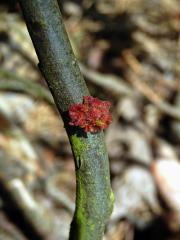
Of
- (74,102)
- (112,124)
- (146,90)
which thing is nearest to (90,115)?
(74,102)

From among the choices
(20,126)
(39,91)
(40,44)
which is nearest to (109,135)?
(20,126)

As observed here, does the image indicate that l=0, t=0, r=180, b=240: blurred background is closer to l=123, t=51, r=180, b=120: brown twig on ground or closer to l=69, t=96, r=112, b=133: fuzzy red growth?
l=123, t=51, r=180, b=120: brown twig on ground

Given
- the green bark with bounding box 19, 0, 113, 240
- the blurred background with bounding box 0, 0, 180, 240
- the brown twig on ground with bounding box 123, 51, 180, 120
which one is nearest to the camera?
the green bark with bounding box 19, 0, 113, 240

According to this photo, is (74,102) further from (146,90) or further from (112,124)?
(146,90)

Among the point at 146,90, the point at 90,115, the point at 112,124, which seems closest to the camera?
the point at 90,115

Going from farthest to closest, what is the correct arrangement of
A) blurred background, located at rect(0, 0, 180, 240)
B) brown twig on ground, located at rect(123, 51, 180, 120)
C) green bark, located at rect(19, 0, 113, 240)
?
1. brown twig on ground, located at rect(123, 51, 180, 120)
2. blurred background, located at rect(0, 0, 180, 240)
3. green bark, located at rect(19, 0, 113, 240)

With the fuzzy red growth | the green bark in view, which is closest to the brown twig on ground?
the green bark

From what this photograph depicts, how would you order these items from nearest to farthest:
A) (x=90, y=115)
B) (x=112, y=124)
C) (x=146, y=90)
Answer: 1. (x=90, y=115)
2. (x=112, y=124)
3. (x=146, y=90)

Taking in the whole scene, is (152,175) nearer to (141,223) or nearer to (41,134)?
(141,223)
